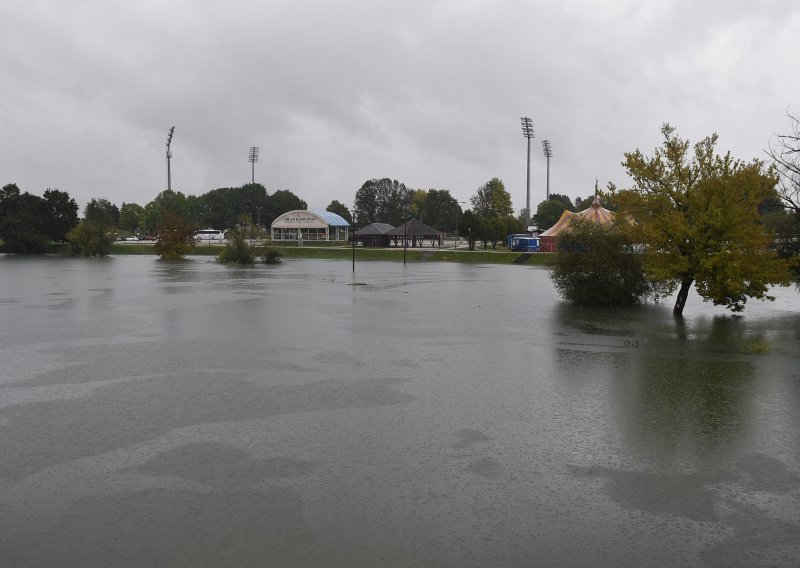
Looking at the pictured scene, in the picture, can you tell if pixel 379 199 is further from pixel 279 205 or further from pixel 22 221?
pixel 22 221

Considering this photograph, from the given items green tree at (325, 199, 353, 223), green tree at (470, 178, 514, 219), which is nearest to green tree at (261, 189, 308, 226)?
green tree at (325, 199, 353, 223)

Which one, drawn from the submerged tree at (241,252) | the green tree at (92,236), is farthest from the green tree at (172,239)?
the submerged tree at (241,252)

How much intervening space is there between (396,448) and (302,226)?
124499 mm

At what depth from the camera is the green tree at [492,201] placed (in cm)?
14125

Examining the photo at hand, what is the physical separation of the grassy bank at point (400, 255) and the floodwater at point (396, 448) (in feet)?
199

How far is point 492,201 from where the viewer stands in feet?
470

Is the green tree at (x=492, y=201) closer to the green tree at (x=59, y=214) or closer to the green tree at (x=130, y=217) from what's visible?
the green tree at (x=59, y=214)

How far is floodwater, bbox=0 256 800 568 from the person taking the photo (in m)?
7.98

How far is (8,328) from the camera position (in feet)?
83.0

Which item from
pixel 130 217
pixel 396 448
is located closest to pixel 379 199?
pixel 130 217

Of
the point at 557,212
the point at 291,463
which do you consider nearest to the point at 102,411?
the point at 291,463

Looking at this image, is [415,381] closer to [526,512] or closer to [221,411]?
[221,411]

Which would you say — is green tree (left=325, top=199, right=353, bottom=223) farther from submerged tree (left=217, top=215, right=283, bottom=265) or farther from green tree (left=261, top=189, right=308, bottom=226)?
submerged tree (left=217, top=215, right=283, bottom=265)

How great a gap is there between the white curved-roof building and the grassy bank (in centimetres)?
2169
